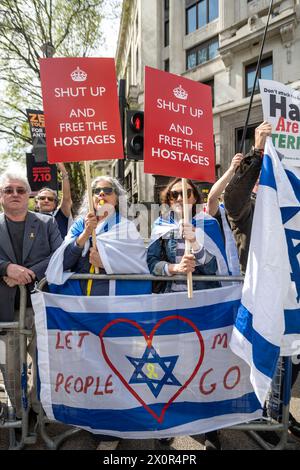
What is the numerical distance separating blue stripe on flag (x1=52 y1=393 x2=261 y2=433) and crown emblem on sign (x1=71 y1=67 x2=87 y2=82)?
7.46ft

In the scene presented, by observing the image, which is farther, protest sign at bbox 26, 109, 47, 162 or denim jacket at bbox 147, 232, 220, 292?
protest sign at bbox 26, 109, 47, 162

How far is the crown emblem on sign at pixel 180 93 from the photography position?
8.37 ft

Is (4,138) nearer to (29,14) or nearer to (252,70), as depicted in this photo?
(29,14)

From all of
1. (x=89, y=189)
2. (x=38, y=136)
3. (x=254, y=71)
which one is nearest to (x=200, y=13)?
(x=254, y=71)

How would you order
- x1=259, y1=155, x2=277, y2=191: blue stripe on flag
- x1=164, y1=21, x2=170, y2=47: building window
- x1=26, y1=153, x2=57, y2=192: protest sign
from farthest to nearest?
x1=164, y1=21, x2=170, y2=47: building window → x1=26, y1=153, x2=57, y2=192: protest sign → x1=259, y1=155, x2=277, y2=191: blue stripe on flag

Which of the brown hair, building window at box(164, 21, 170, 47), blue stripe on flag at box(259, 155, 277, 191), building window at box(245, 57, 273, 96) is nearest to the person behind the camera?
blue stripe on flag at box(259, 155, 277, 191)

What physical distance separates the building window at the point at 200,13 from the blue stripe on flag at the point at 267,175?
19103mm

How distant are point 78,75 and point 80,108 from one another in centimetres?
22

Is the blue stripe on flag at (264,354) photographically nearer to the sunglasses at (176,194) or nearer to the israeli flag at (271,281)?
the israeli flag at (271,281)

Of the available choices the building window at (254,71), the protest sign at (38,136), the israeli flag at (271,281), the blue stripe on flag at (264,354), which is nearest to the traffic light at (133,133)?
the protest sign at (38,136)

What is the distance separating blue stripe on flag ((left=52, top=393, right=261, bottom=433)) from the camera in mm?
2498

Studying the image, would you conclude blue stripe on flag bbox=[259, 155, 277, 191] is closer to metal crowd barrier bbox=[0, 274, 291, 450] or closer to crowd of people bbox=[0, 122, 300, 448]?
Answer: crowd of people bbox=[0, 122, 300, 448]

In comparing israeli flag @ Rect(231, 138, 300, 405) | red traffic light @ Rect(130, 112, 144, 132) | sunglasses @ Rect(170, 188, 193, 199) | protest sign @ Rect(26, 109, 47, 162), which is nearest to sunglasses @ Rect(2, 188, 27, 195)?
sunglasses @ Rect(170, 188, 193, 199)
